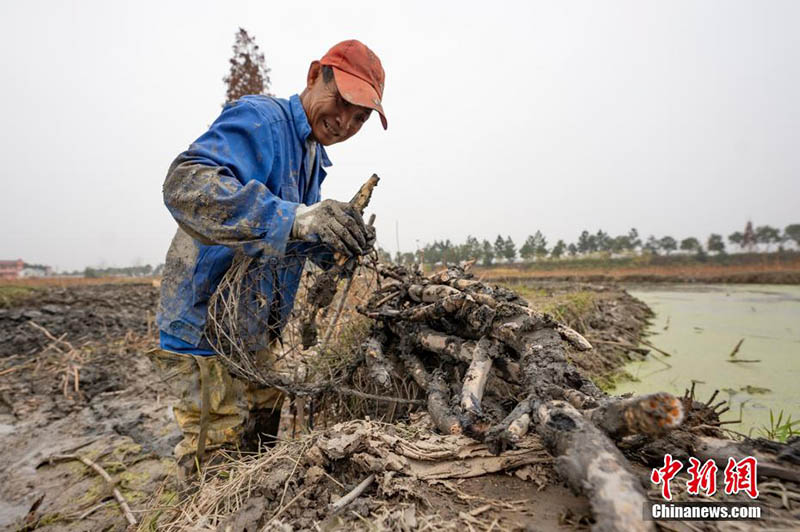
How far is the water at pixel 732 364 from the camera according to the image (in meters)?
2.88

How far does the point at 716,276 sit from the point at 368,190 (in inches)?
859

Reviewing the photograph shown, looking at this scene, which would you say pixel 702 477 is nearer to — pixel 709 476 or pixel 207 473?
pixel 709 476

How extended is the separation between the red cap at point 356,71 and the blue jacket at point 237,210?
0.29 m

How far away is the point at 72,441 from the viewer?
307 cm

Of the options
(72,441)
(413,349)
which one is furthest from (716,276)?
(72,441)

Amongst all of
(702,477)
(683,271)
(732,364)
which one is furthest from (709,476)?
(683,271)

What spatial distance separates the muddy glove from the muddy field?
0.67 m

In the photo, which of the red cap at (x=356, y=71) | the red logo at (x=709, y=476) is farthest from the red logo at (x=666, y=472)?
the red cap at (x=356, y=71)

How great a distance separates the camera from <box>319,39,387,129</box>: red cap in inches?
64.1

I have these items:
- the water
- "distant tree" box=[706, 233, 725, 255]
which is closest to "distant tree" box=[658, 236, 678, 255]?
"distant tree" box=[706, 233, 725, 255]

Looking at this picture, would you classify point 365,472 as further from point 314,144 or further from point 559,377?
point 314,144

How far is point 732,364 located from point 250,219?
5.03 m

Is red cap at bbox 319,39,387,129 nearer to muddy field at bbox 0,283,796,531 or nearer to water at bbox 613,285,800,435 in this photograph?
muddy field at bbox 0,283,796,531

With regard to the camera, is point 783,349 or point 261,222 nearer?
point 261,222
